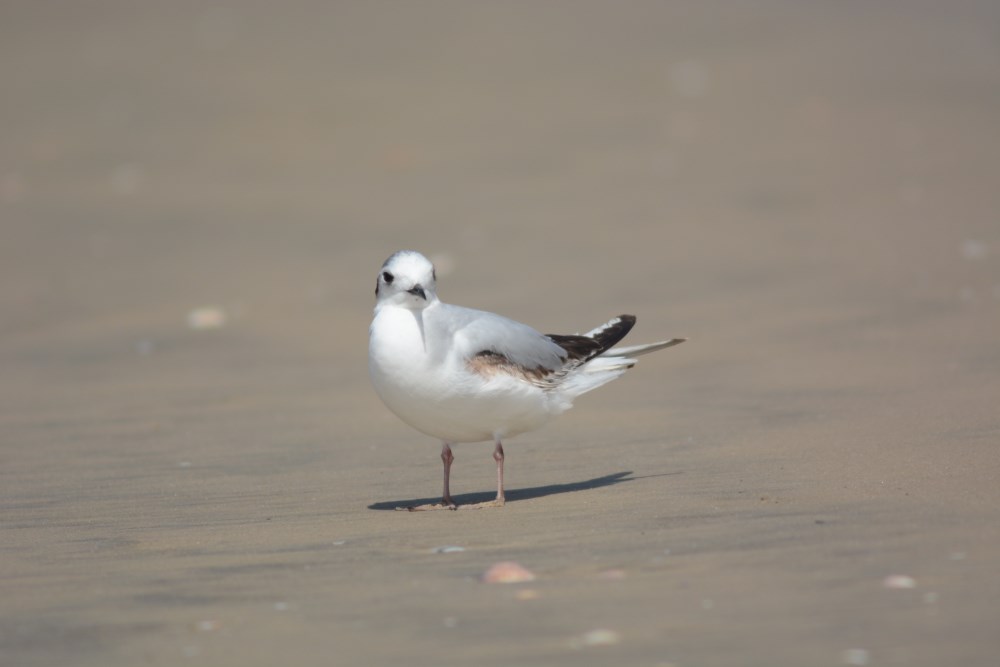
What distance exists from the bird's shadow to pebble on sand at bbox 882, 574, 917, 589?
2.06 metres

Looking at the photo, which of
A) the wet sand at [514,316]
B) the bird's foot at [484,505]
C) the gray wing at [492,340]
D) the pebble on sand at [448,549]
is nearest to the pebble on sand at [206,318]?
the wet sand at [514,316]

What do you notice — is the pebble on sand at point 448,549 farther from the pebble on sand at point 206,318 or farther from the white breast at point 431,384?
the pebble on sand at point 206,318

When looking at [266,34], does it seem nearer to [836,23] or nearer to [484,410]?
[836,23]

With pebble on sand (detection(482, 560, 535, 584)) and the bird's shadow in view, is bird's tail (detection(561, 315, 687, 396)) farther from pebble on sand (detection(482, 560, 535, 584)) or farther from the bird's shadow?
pebble on sand (detection(482, 560, 535, 584))

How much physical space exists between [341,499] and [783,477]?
1.86 m

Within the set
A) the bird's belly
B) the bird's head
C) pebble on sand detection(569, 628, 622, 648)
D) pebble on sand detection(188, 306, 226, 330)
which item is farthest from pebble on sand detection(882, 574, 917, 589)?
pebble on sand detection(188, 306, 226, 330)

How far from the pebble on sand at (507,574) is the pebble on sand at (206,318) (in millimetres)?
6420

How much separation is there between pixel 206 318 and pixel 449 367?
511 cm

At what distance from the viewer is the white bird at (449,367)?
607cm

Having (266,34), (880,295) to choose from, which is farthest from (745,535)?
(266,34)

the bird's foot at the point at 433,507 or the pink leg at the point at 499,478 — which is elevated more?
the pink leg at the point at 499,478

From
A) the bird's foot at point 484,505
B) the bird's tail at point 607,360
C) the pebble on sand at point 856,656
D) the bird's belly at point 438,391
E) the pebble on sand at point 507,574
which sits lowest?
the pebble on sand at point 856,656

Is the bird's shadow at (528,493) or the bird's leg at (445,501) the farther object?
the bird's shadow at (528,493)

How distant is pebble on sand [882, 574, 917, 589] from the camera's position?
4.14 m
